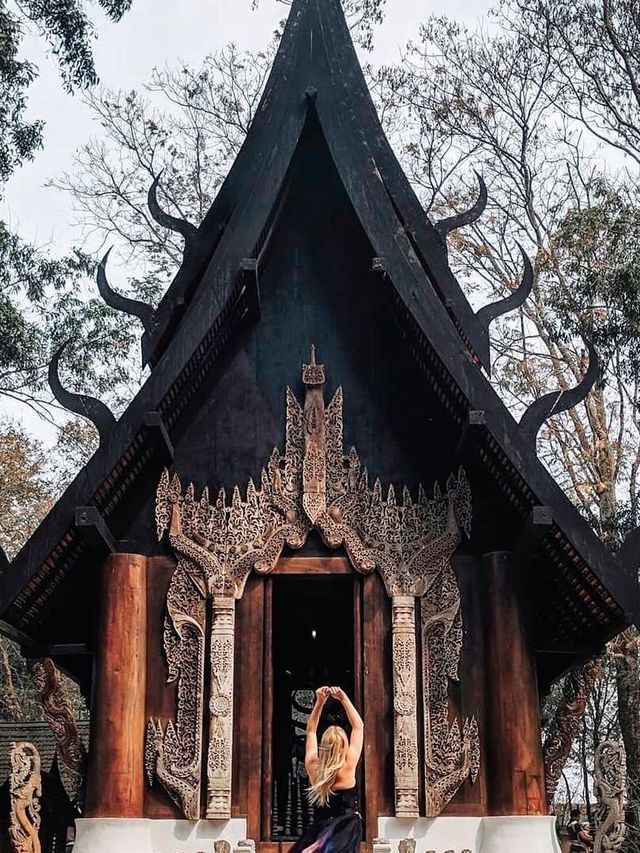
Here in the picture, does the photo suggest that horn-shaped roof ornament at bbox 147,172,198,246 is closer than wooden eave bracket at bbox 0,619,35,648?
No

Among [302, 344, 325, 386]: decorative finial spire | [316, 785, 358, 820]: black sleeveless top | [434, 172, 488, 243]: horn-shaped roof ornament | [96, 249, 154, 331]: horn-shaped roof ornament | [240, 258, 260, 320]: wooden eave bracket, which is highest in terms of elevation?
[434, 172, 488, 243]: horn-shaped roof ornament

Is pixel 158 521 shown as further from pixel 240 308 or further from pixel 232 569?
pixel 240 308

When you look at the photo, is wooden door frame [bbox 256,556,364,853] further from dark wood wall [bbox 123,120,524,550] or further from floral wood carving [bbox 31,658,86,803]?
floral wood carving [bbox 31,658,86,803]

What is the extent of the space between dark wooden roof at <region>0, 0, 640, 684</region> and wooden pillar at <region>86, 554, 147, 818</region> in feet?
1.04

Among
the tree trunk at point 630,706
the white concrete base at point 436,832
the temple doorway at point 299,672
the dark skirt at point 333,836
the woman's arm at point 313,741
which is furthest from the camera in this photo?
the tree trunk at point 630,706

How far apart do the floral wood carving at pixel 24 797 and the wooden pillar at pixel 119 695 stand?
0.34 meters

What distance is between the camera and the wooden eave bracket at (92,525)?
6676mm

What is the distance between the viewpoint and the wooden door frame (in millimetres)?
6848

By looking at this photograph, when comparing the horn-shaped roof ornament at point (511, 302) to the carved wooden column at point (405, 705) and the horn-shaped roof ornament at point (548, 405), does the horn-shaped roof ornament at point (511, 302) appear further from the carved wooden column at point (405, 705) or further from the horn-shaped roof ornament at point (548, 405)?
the carved wooden column at point (405, 705)

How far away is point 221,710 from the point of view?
6934 mm

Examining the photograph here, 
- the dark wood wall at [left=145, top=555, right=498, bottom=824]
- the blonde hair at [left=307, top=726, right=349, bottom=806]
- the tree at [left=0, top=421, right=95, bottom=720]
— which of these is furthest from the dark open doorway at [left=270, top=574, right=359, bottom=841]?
the tree at [left=0, top=421, right=95, bottom=720]

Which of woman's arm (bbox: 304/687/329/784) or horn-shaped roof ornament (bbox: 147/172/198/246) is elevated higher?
horn-shaped roof ornament (bbox: 147/172/198/246)

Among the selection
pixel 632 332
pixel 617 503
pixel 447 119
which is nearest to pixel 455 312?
pixel 632 332

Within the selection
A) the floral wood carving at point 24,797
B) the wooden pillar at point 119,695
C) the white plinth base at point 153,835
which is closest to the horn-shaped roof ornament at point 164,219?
the wooden pillar at point 119,695
